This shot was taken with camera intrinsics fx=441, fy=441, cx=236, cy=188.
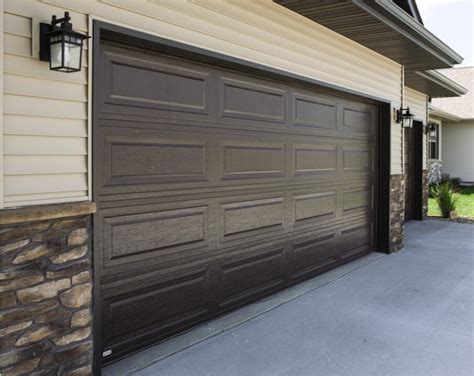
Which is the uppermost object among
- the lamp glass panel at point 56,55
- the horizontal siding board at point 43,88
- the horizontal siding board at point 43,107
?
the lamp glass panel at point 56,55

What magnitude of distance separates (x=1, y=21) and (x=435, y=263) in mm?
6251

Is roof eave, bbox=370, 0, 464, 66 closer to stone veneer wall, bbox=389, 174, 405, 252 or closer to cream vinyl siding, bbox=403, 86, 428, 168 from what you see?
stone veneer wall, bbox=389, 174, 405, 252

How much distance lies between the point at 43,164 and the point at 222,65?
6.60 feet

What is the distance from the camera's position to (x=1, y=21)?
2.38 metres

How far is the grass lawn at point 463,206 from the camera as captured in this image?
1171 cm

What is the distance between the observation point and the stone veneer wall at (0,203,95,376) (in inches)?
95.8

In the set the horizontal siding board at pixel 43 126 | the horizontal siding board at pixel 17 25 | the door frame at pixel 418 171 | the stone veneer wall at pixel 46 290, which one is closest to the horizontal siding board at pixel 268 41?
the horizontal siding board at pixel 17 25

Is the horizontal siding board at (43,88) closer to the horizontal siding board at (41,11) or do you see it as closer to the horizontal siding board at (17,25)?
the horizontal siding board at (17,25)

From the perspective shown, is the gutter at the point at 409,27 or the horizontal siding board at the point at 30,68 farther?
the gutter at the point at 409,27

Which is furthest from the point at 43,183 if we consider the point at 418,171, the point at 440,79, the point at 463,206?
the point at 463,206

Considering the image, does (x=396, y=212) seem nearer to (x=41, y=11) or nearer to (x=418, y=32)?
→ (x=418, y=32)

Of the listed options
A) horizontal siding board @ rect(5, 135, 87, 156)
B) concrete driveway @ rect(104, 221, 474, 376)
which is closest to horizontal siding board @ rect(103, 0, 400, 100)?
horizontal siding board @ rect(5, 135, 87, 156)

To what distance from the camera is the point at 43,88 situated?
2592 millimetres

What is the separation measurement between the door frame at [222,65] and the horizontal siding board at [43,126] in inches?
4.3
